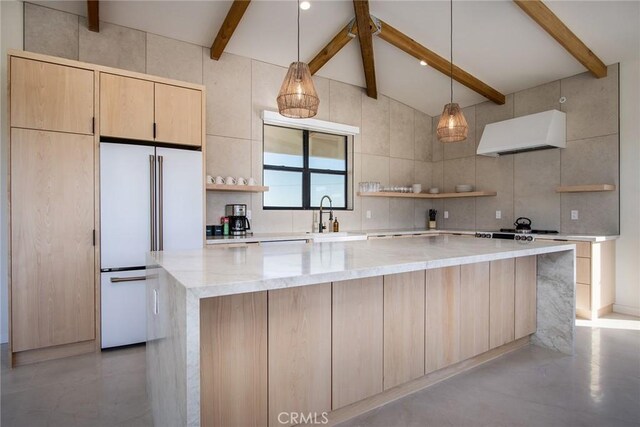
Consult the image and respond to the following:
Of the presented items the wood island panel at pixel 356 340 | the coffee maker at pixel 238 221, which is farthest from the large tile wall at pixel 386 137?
the wood island panel at pixel 356 340

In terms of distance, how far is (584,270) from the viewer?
382 cm

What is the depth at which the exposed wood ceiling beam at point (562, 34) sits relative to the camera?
3252 millimetres

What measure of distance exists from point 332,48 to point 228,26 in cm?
129

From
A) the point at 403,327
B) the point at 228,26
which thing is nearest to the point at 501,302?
the point at 403,327

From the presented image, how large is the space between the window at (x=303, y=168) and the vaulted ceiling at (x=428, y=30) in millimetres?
973

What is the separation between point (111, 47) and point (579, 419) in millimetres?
4832

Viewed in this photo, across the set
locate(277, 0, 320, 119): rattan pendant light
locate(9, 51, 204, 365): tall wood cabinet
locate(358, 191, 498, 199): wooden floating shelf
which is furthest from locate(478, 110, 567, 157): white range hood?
locate(9, 51, 204, 365): tall wood cabinet

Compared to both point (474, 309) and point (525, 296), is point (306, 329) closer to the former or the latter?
point (474, 309)

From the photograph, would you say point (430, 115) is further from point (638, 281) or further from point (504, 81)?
point (638, 281)

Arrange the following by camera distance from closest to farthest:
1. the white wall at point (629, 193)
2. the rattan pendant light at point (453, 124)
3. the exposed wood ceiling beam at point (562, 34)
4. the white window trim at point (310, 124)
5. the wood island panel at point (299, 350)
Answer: the wood island panel at point (299, 350) → the rattan pendant light at point (453, 124) → the exposed wood ceiling beam at point (562, 34) → the white wall at point (629, 193) → the white window trim at point (310, 124)

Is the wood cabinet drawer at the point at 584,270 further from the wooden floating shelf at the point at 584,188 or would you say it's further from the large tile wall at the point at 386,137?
the wooden floating shelf at the point at 584,188

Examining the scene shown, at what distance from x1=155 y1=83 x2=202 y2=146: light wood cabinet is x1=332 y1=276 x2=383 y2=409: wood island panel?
2278mm

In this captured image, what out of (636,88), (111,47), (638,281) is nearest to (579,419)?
(638,281)

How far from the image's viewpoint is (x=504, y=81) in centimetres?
475
